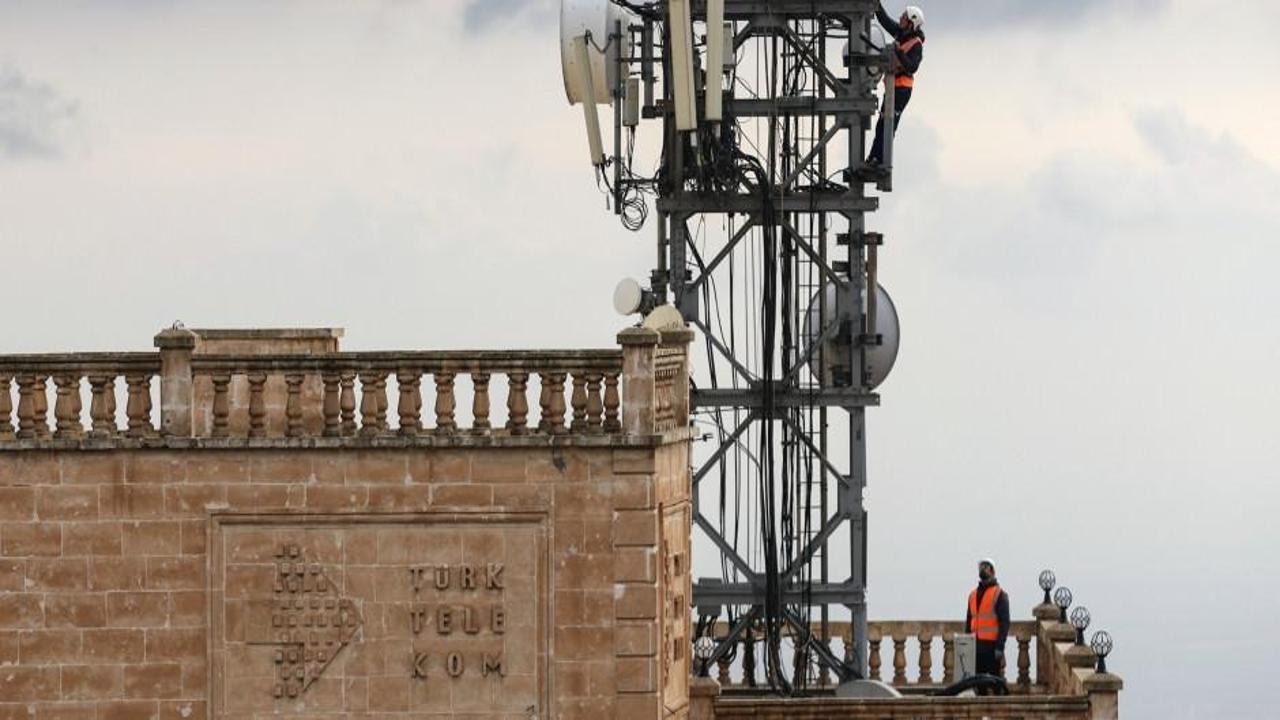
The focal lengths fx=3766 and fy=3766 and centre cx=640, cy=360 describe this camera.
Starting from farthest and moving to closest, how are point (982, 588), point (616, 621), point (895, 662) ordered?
point (895, 662) → point (982, 588) → point (616, 621)

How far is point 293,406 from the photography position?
35.8 m

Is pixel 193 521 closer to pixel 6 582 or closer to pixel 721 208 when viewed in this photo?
pixel 6 582

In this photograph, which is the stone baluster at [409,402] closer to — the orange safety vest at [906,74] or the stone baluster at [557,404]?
the stone baluster at [557,404]

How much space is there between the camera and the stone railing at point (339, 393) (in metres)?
35.5

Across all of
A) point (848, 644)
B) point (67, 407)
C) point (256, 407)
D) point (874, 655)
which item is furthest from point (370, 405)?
point (874, 655)

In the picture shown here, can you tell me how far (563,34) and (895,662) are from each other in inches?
354

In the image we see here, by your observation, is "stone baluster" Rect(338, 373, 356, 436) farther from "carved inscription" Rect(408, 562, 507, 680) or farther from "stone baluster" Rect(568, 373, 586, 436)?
"stone baluster" Rect(568, 373, 586, 436)

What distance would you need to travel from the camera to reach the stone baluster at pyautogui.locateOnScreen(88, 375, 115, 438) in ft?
117

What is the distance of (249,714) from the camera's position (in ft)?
117

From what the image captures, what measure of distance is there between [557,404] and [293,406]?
Result: 2.52 meters

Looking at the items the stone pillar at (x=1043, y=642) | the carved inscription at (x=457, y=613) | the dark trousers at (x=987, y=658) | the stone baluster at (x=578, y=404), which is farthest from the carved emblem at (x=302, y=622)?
the stone pillar at (x=1043, y=642)

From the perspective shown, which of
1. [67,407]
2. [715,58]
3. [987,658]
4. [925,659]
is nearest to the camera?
[67,407]

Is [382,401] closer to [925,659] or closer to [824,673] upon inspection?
[824,673]

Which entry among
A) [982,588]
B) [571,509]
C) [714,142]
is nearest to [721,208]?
[714,142]
